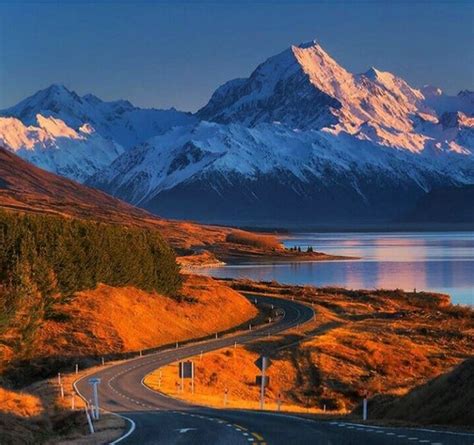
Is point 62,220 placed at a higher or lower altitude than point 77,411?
higher

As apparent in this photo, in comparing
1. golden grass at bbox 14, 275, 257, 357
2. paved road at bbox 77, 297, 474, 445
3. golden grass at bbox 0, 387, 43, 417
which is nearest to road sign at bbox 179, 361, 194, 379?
paved road at bbox 77, 297, 474, 445

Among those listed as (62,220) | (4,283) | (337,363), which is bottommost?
(337,363)

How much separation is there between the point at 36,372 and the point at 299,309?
48.7 meters

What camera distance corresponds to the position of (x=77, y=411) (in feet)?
140

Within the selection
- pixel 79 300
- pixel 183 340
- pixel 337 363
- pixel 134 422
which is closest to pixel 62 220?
pixel 79 300

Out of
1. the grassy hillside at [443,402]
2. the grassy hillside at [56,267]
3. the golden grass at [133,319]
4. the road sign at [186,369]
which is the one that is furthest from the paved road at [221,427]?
the golden grass at [133,319]

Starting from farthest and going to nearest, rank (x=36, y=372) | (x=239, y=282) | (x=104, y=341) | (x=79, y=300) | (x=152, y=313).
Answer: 1. (x=239, y=282)
2. (x=152, y=313)
3. (x=79, y=300)
4. (x=104, y=341)
5. (x=36, y=372)

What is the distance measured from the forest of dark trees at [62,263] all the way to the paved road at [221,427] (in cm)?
1770

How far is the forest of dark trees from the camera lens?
2955 inches

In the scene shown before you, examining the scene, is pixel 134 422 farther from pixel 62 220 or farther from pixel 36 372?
pixel 62 220

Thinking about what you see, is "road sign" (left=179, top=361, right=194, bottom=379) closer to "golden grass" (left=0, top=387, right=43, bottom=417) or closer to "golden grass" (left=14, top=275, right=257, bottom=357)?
"golden grass" (left=0, top=387, right=43, bottom=417)

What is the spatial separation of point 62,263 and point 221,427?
54985mm

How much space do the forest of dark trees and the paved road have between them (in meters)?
17.7

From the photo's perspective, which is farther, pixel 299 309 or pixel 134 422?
pixel 299 309
